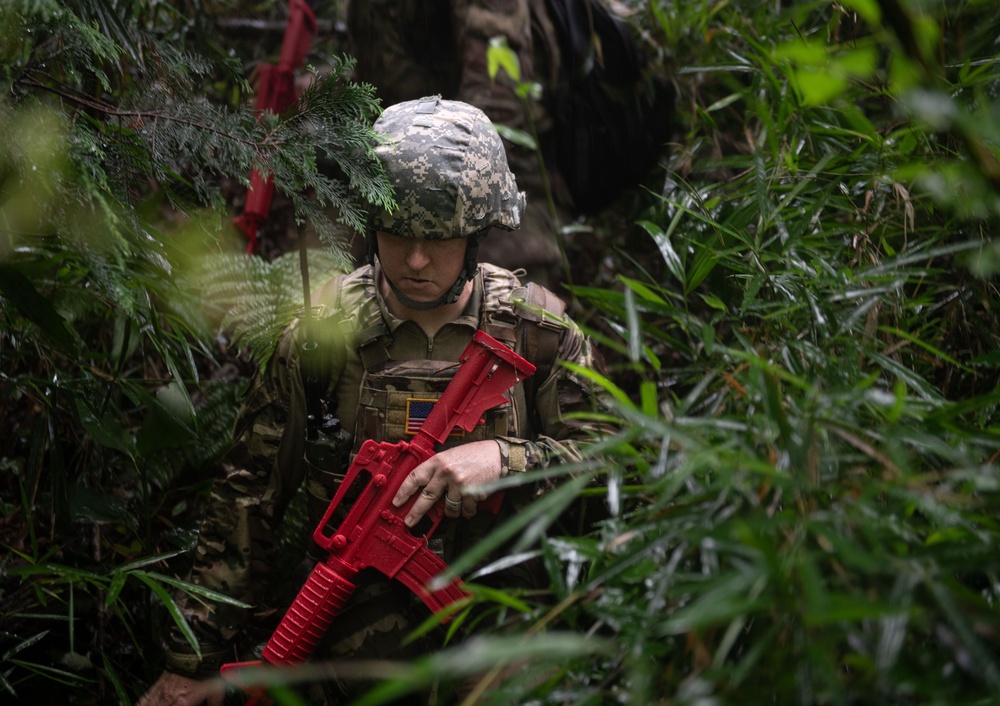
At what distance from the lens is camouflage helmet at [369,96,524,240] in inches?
73.2

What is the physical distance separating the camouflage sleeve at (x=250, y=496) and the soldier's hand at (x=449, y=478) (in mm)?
380

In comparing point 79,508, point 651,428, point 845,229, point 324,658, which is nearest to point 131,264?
point 79,508

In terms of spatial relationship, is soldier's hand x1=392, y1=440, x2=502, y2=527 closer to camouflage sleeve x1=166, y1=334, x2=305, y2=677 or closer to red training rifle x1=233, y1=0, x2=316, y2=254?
camouflage sleeve x1=166, y1=334, x2=305, y2=677

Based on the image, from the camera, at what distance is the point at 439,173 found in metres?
1.87

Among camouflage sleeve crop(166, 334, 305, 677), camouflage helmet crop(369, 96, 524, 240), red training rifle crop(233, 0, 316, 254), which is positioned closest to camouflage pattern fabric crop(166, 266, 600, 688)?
camouflage sleeve crop(166, 334, 305, 677)

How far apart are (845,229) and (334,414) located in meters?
1.32

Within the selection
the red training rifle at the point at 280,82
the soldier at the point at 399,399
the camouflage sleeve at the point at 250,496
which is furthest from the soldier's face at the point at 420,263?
the red training rifle at the point at 280,82

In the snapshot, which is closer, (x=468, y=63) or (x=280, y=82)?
(x=468, y=63)

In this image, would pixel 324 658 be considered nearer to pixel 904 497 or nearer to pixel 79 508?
pixel 79 508

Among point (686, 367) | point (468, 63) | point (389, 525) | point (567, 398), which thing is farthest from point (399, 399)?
point (468, 63)

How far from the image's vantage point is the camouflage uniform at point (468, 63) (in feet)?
10.0

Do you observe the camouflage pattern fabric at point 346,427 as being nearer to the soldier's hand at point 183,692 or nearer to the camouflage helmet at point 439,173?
the soldier's hand at point 183,692

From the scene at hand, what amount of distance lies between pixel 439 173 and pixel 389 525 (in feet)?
2.76

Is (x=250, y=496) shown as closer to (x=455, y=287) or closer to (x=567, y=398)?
(x=455, y=287)
